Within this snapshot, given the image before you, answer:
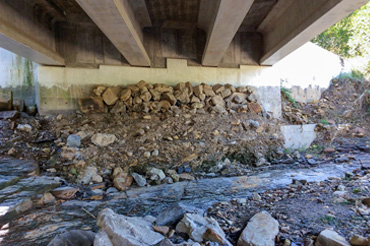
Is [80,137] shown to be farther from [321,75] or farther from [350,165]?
[321,75]

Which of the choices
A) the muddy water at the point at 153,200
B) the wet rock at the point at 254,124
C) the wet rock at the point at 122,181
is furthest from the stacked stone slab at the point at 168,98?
the muddy water at the point at 153,200

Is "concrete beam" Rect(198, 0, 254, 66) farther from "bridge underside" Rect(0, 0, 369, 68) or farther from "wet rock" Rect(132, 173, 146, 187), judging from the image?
"wet rock" Rect(132, 173, 146, 187)

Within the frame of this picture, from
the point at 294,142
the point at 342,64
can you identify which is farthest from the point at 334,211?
the point at 342,64

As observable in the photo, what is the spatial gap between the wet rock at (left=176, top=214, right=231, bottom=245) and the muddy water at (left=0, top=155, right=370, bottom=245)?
28.3 inches

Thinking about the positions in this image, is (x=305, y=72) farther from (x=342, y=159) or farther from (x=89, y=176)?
(x=89, y=176)

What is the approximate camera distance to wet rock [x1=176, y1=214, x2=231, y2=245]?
2.30 metres

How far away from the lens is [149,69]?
6.69 meters

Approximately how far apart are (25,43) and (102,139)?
2710mm

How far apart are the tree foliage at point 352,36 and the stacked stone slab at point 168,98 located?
18.8ft

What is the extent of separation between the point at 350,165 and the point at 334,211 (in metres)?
3.40

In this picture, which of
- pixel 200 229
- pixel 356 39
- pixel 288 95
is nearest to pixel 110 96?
pixel 200 229

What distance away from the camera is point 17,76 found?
659 centimetres

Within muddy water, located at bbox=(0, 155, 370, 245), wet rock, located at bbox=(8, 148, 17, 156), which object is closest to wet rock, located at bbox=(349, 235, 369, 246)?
muddy water, located at bbox=(0, 155, 370, 245)

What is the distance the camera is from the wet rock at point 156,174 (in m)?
4.84
